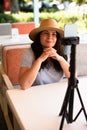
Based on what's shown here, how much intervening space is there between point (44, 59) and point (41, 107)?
16.8 inches

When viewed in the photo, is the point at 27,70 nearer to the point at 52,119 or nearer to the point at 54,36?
the point at 54,36

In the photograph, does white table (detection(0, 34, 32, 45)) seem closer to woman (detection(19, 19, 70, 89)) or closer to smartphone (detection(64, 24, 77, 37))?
woman (detection(19, 19, 70, 89))

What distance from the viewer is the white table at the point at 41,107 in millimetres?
1096

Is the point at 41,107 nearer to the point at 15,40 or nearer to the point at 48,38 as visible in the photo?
the point at 48,38

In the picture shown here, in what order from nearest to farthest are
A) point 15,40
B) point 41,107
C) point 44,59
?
point 41,107 → point 44,59 → point 15,40

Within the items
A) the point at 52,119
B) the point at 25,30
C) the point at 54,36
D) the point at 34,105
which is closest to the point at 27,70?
the point at 54,36

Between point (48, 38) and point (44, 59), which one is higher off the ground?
point (48, 38)

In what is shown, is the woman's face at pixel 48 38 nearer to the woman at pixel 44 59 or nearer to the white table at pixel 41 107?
the woman at pixel 44 59

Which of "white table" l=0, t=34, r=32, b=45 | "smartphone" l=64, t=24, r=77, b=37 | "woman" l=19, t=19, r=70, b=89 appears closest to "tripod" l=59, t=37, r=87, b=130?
"smartphone" l=64, t=24, r=77, b=37

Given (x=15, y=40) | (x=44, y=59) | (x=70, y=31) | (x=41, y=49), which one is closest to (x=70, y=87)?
(x=70, y=31)

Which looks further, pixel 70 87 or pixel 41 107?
pixel 41 107

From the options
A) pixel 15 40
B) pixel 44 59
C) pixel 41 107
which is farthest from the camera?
pixel 15 40

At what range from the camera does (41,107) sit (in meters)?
1.25

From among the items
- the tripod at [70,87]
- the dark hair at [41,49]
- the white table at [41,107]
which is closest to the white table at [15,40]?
the dark hair at [41,49]
